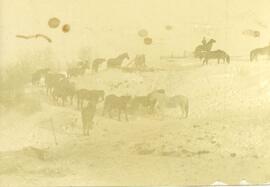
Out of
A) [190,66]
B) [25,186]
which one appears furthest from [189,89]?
[25,186]

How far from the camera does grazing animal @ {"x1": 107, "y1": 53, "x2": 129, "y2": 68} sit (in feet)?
4.78

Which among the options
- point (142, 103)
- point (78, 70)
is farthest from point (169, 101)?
point (78, 70)

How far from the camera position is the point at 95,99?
1.45 meters

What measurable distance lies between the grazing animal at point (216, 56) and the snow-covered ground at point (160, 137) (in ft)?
0.07

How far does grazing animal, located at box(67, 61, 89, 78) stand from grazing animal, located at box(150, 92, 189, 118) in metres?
0.24

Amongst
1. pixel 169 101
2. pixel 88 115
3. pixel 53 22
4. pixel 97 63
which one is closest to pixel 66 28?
pixel 53 22

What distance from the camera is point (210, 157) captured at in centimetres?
148

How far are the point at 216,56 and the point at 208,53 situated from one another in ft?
0.10

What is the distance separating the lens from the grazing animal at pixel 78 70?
145 centimetres

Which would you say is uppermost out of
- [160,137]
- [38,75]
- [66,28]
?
[66,28]

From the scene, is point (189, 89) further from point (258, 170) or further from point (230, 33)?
point (258, 170)

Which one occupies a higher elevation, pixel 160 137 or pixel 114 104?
pixel 114 104

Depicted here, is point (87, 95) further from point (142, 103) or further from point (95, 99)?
point (142, 103)

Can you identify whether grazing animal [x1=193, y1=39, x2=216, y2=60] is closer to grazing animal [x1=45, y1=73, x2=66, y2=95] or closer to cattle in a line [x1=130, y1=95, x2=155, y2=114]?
cattle in a line [x1=130, y1=95, x2=155, y2=114]
